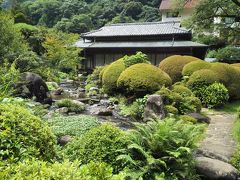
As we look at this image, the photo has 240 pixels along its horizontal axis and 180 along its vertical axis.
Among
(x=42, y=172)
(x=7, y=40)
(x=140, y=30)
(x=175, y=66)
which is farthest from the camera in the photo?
(x=140, y=30)

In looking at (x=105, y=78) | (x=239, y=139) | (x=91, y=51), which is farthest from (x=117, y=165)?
(x=91, y=51)

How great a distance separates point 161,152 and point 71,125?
4006mm

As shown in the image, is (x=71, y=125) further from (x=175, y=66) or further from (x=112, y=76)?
(x=175, y=66)

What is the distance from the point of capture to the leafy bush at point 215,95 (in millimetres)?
14180

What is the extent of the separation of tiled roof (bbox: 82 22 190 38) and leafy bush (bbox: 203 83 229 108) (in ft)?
40.8

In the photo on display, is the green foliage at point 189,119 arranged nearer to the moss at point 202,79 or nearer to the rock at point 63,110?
the moss at point 202,79

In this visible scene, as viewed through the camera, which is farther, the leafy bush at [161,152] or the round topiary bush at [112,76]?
the round topiary bush at [112,76]

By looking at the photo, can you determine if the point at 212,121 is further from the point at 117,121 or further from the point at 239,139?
the point at 117,121

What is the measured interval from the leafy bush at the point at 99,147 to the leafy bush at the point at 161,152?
0.19m

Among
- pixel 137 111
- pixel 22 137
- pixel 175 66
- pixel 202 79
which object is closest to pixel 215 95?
pixel 202 79

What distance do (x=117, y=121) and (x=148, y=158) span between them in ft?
21.5

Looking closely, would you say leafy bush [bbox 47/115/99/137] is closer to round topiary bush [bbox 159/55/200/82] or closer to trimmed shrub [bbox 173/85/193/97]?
trimmed shrub [bbox 173/85/193/97]

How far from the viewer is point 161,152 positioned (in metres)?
5.86

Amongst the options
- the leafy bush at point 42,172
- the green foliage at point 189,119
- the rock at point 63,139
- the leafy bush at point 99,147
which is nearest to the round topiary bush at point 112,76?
the green foliage at point 189,119
